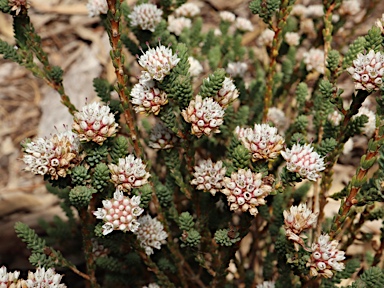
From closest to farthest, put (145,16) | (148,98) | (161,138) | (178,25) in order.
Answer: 1. (148,98)
2. (161,138)
3. (145,16)
4. (178,25)

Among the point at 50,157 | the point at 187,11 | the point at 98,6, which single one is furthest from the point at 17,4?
the point at 187,11

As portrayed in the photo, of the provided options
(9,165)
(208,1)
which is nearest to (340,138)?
(9,165)

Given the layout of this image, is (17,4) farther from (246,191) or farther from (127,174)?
(246,191)

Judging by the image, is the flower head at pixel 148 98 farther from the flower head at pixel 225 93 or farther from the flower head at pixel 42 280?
the flower head at pixel 42 280

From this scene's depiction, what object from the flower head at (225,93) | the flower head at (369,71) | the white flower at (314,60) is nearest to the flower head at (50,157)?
the flower head at (225,93)

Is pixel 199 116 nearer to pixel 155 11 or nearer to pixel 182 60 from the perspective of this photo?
pixel 182 60

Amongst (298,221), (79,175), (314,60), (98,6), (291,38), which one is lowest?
(298,221)
